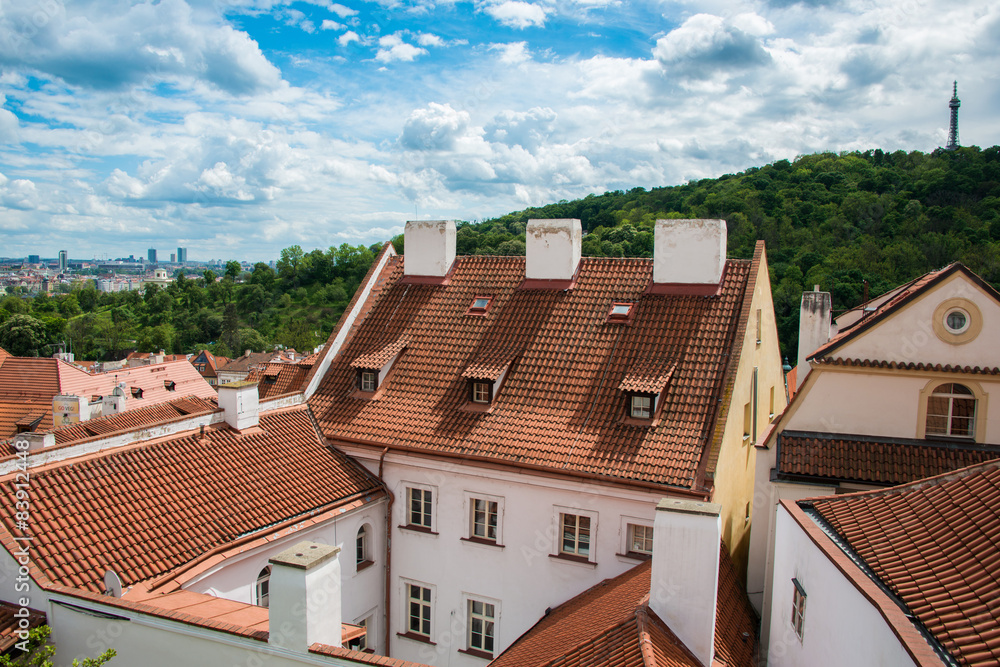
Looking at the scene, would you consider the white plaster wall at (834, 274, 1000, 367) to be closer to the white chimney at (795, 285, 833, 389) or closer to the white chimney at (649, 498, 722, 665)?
the white chimney at (795, 285, 833, 389)

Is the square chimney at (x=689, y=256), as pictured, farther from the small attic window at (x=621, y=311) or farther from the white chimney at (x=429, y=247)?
the white chimney at (x=429, y=247)

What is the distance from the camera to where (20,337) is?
104312 mm

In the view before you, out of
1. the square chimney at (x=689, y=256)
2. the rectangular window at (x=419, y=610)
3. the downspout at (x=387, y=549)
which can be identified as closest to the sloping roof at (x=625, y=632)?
the rectangular window at (x=419, y=610)

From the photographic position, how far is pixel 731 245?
66.8 metres

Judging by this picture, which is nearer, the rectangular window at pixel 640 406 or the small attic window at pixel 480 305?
the rectangular window at pixel 640 406

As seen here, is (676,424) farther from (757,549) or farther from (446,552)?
(446,552)

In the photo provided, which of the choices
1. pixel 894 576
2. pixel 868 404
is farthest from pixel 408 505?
pixel 894 576

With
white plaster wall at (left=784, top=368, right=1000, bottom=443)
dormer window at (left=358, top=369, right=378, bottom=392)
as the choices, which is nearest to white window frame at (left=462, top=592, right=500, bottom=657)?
dormer window at (left=358, top=369, right=378, bottom=392)

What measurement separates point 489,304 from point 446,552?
7253 mm

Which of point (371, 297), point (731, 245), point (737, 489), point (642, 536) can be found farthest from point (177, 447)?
point (731, 245)

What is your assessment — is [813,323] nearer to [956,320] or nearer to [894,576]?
[956,320]

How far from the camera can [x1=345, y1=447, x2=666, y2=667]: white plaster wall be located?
1470 centimetres

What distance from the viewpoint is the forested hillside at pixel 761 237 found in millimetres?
62375

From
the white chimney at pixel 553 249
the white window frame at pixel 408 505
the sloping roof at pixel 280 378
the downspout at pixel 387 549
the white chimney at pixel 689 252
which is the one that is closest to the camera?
the white window frame at pixel 408 505
